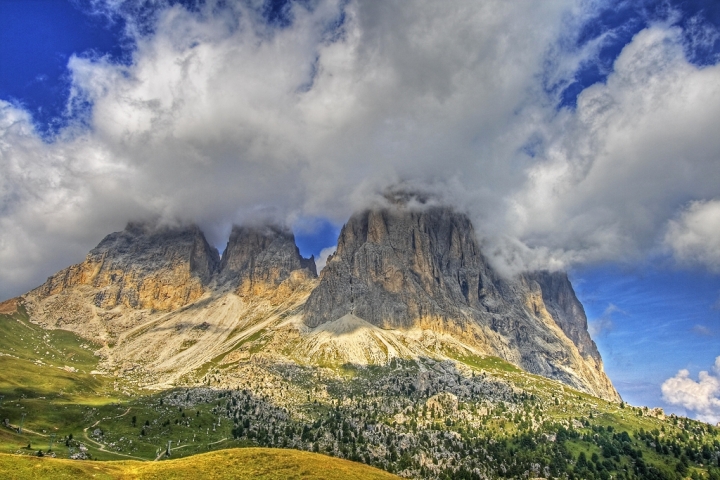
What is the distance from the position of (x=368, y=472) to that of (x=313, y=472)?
21959 mm

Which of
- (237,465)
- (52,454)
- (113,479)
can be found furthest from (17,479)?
(52,454)

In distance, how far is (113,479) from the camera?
12681 centimetres

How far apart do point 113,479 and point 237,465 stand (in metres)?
34.9

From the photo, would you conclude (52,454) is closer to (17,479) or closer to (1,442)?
(1,442)

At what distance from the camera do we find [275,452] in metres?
164

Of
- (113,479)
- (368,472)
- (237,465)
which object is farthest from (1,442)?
(368,472)

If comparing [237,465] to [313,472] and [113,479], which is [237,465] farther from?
[113,479]

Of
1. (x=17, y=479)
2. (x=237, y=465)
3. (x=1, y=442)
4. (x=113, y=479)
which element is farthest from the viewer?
(x=1, y=442)

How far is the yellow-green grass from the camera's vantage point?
120812 mm

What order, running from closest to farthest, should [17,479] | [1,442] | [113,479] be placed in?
[17,479] < [113,479] < [1,442]

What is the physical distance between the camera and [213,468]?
469ft

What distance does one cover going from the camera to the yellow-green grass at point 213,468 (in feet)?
396

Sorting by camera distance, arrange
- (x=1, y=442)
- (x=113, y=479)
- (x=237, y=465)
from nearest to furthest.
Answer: (x=113, y=479) < (x=237, y=465) < (x=1, y=442)

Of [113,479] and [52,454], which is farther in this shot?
[52,454]
